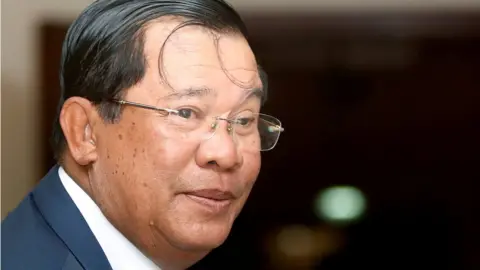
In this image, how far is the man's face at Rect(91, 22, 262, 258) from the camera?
2.46 ft

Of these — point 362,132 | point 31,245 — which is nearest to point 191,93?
point 31,245

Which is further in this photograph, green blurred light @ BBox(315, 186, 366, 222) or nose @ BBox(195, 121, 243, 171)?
green blurred light @ BBox(315, 186, 366, 222)

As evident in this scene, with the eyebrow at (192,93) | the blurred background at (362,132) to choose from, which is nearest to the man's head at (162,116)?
the eyebrow at (192,93)

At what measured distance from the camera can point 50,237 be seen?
2.47ft

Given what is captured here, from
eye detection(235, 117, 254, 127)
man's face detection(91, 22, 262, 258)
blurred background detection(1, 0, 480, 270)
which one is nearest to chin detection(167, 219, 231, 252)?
man's face detection(91, 22, 262, 258)

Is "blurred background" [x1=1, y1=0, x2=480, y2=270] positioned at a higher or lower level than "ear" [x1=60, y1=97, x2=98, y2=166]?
lower

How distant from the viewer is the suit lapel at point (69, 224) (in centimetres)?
75

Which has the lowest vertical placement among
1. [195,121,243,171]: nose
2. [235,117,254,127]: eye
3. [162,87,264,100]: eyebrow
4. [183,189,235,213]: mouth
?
[183,189,235,213]: mouth

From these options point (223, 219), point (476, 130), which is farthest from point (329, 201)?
point (223, 219)

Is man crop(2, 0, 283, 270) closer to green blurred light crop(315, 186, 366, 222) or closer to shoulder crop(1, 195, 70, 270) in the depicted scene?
shoulder crop(1, 195, 70, 270)

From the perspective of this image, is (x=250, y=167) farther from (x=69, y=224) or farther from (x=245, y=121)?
(x=69, y=224)

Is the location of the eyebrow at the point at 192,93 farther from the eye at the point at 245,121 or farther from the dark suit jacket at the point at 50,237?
the dark suit jacket at the point at 50,237

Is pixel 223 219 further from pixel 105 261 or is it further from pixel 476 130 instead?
pixel 476 130

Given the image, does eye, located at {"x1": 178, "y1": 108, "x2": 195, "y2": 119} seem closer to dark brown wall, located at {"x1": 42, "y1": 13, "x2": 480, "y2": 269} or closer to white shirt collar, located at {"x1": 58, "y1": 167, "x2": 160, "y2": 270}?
white shirt collar, located at {"x1": 58, "y1": 167, "x2": 160, "y2": 270}
